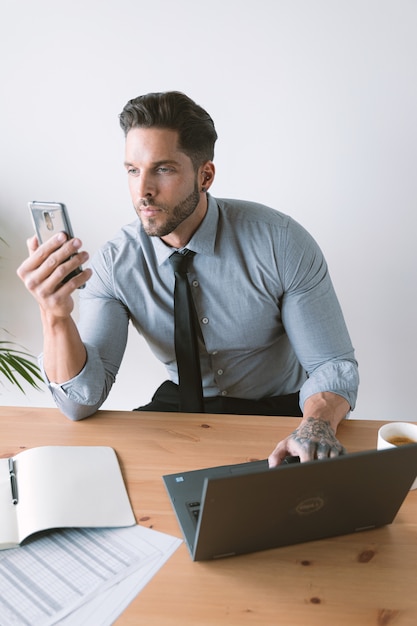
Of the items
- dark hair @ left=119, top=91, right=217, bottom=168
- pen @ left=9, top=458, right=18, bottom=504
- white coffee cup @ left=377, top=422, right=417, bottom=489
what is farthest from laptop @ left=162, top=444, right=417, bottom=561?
dark hair @ left=119, top=91, right=217, bottom=168

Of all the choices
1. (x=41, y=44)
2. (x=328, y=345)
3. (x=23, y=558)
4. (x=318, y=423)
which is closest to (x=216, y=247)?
(x=328, y=345)

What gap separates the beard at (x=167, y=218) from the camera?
1468 mm

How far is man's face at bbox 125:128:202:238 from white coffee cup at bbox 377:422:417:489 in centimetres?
69

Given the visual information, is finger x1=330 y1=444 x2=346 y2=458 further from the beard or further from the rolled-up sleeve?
the beard

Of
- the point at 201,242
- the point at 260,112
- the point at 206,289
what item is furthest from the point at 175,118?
the point at 260,112

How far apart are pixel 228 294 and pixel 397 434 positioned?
624 millimetres

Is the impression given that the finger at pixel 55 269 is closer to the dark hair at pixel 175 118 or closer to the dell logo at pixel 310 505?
the dark hair at pixel 175 118

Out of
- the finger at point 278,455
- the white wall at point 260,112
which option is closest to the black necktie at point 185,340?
the finger at point 278,455

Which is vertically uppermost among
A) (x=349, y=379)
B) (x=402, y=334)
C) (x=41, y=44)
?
(x=41, y=44)

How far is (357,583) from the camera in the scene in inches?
33.3

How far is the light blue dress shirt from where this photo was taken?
1.51 m

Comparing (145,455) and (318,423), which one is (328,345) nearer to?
(318,423)

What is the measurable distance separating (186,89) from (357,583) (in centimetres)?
162

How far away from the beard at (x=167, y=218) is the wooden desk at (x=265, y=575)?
53 centimetres
